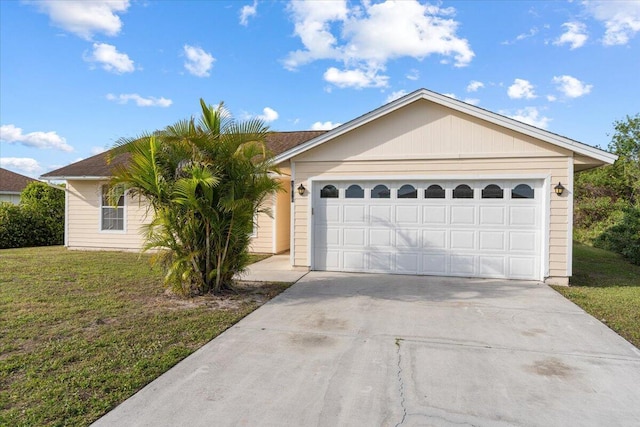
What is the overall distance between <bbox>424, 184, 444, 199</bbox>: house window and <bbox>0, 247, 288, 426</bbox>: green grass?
12.8 ft

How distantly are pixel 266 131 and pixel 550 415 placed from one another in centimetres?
554

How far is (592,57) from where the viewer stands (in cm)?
1160

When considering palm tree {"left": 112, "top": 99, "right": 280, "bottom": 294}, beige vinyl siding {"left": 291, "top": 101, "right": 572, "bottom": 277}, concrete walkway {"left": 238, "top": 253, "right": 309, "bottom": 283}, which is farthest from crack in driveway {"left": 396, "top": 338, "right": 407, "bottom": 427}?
beige vinyl siding {"left": 291, "top": 101, "right": 572, "bottom": 277}

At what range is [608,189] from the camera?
64.5 feet

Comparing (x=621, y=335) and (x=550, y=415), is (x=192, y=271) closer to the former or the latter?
(x=550, y=415)

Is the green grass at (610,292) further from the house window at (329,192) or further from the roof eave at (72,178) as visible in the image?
the roof eave at (72,178)

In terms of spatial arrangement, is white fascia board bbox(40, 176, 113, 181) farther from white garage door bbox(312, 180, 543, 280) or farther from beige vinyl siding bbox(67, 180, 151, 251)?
white garage door bbox(312, 180, 543, 280)

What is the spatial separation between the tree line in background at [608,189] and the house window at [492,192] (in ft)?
28.7

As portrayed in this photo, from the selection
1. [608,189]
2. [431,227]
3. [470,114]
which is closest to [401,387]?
[431,227]

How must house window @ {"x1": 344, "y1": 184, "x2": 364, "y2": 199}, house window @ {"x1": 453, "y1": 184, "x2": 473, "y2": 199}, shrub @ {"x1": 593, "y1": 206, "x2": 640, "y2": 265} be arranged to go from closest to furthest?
house window @ {"x1": 453, "y1": 184, "x2": 473, "y2": 199}, house window @ {"x1": 344, "y1": 184, "x2": 364, "y2": 199}, shrub @ {"x1": 593, "y1": 206, "x2": 640, "y2": 265}

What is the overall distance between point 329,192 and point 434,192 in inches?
96.8

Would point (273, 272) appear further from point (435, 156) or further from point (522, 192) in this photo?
point (522, 192)

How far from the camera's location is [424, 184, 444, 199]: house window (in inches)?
327

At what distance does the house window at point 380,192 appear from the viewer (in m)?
8.59
